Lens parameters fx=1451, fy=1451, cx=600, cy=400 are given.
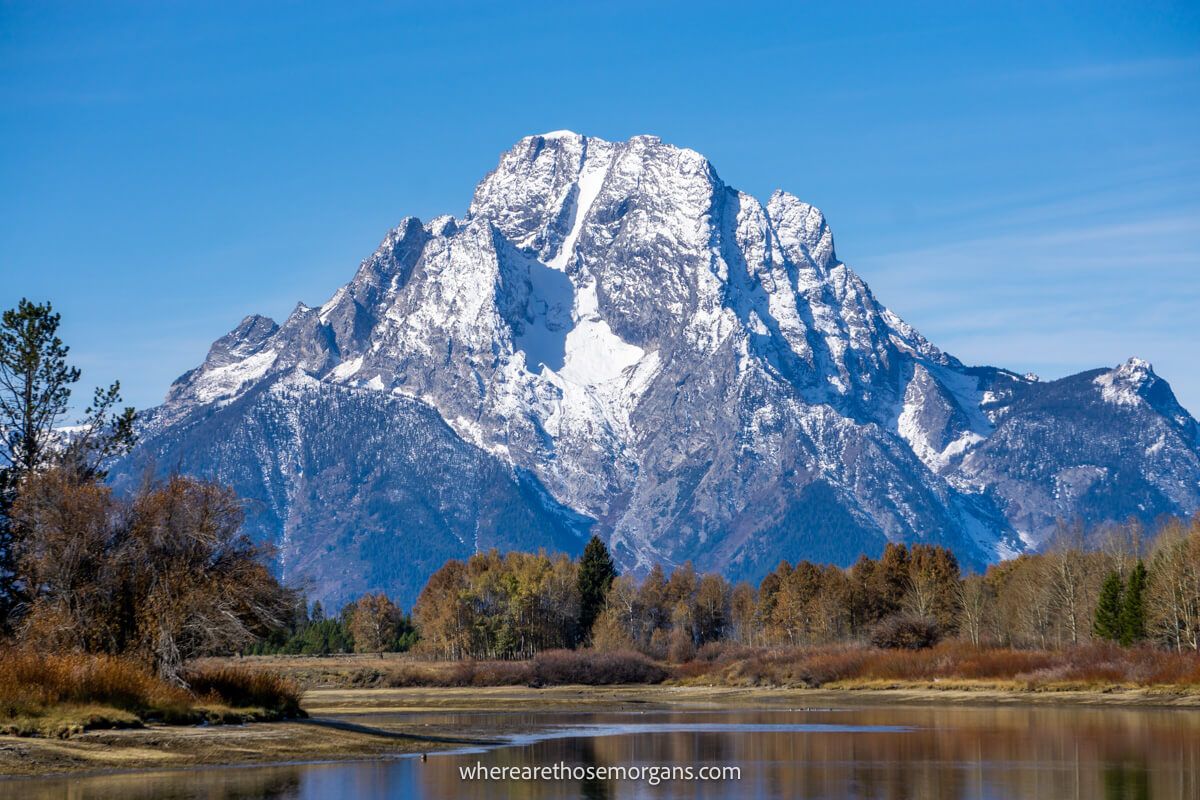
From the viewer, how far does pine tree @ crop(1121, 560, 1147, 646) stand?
382 ft

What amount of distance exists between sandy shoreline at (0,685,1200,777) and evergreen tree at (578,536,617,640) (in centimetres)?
4173

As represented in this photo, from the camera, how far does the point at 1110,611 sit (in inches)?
4815

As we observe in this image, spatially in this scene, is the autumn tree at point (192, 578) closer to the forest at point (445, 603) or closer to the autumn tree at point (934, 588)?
the forest at point (445, 603)

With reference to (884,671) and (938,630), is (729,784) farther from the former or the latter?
(938,630)

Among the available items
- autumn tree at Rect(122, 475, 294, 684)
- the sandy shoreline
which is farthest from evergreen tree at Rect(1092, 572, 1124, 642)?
autumn tree at Rect(122, 475, 294, 684)

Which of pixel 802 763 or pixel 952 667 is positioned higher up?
pixel 802 763

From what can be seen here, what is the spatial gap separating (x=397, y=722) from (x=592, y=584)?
109546 mm

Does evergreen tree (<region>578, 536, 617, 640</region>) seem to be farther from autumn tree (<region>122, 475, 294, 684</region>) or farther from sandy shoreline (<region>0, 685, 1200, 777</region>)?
autumn tree (<region>122, 475, 294, 684</region>)

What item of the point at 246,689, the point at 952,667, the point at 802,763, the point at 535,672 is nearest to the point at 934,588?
the point at 952,667

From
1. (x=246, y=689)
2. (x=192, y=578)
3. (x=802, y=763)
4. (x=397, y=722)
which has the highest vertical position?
(x=192, y=578)

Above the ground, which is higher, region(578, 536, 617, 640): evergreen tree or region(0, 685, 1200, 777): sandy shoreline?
region(578, 536, 617, 640): evergreen tree

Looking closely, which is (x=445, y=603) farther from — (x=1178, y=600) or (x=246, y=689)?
(x=246, y=689)

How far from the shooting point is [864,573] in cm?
18012

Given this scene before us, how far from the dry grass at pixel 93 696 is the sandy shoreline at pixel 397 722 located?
2.70ft
